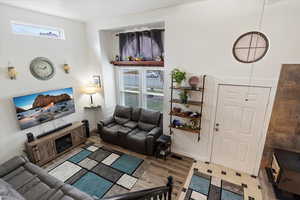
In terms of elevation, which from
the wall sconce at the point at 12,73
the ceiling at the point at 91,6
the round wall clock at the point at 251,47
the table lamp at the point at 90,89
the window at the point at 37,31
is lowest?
the table lamp at the point at 90,89

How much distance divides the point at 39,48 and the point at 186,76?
3597 mm

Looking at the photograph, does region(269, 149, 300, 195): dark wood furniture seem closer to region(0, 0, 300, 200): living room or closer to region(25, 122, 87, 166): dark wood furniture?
region(0, 0, 300, 200): living room

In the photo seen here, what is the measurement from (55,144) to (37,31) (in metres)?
2.79

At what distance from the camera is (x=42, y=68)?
3.80 m

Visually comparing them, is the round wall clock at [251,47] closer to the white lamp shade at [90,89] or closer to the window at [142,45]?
the window at [142,45]

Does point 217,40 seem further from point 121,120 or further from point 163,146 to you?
point 121,120

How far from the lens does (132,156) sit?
13.0 feet

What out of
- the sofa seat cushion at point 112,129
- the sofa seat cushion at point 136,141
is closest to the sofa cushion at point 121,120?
the sofa seat cushion at point 112,129

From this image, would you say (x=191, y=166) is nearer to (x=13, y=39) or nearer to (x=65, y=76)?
(x=65, y=76)

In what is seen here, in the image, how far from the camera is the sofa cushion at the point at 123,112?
15.8ft

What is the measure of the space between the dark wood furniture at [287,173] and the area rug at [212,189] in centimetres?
67

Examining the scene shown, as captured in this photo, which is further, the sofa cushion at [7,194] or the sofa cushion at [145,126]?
the sofa cushion at [145,126]

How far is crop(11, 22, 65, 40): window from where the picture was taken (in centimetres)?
331

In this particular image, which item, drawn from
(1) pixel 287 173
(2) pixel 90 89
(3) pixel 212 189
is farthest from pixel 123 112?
(1) pixel 287 173
